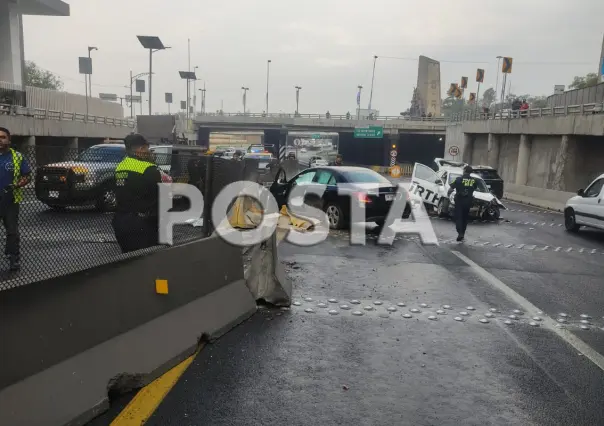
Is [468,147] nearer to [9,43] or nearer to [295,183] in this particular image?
[295,183]

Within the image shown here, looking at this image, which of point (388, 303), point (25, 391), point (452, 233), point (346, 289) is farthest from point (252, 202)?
point (452, 233)

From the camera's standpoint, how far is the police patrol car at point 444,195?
54.5 feet

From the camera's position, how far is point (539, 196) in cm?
A: 2483

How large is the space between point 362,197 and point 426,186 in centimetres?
626

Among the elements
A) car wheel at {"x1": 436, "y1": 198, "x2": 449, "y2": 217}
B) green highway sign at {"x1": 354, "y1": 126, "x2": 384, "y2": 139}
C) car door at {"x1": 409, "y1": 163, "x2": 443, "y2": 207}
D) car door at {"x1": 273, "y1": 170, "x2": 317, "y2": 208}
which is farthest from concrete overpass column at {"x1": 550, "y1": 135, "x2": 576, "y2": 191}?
green highway sign at {"x1": 354, "y1": 126, "x2": 384, "y2": 139}

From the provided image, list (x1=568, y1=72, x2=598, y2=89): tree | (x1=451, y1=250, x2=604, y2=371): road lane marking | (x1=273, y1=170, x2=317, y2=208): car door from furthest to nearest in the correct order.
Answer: (x1=568, y1=72, x2=598, y2=89): tree < (x1=273, y1=170, x2=317, y2=208): car door < (x1=451, y1=250, x2=604, y2=371): road lane marking

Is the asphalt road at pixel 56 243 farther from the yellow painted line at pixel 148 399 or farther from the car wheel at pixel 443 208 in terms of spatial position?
the car wheel at pixel 443 208

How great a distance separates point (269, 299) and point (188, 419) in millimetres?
2796

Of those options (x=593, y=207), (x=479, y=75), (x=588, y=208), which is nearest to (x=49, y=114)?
(x=588, y=208)

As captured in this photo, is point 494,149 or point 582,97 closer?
point 582,97

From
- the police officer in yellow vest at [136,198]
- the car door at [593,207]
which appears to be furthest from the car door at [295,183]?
the police officer in yellow vest at [136,198]

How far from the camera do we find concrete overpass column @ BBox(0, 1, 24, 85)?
4675cm

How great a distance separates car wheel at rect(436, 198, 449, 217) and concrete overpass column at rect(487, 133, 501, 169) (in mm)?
21058

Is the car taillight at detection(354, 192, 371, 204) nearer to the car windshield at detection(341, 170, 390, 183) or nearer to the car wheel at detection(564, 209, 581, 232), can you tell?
the car windshield at detection(341, 170, 390, 183)
